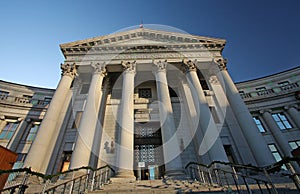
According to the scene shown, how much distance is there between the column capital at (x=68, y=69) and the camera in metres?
15.0

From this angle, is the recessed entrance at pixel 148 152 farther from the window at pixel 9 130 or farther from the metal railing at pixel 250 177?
the window at pixel 9 130

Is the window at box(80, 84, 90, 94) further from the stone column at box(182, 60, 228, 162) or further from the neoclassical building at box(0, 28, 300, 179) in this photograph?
the stone column at box(182, 60, 228, 162)

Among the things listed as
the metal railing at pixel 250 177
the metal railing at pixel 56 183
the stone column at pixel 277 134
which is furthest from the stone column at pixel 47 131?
the stone column at pixel 277 134

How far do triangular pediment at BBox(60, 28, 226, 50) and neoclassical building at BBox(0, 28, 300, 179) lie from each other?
10cm

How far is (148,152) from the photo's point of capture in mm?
15258

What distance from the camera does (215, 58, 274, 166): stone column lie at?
10.4 metres

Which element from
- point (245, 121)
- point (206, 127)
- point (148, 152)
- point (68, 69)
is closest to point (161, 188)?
point (206, 127)


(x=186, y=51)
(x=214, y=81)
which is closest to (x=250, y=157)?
(x=214, y=81)

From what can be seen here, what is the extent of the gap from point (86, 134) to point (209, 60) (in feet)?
41.8

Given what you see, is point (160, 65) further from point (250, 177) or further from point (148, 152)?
point (250, 177)

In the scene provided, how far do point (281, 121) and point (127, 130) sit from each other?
1843cm

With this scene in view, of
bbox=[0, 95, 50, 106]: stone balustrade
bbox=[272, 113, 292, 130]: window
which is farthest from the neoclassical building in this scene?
bbox=[0, 95, 50, 106]: stone balustrade

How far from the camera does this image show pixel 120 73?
18250 mm

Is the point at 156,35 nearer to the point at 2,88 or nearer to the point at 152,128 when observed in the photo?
the point at 152,128
